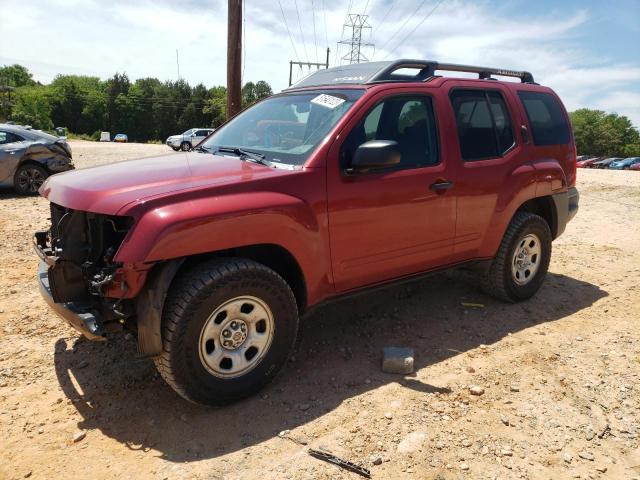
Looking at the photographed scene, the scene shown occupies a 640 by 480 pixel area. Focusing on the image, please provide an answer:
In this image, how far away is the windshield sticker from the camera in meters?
3.60

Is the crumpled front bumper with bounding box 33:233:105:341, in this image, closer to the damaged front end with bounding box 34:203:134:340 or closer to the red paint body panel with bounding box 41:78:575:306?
the damaged front end with bounding box 34:203:134:340

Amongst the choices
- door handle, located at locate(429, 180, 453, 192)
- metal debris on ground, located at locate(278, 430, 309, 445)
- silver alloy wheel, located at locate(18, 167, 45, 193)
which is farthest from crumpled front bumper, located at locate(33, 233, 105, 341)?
silver alloy wheel, located at locate(18, 167, 45, 193)

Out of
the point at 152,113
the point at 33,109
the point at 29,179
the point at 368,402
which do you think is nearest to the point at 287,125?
the point at 368,402

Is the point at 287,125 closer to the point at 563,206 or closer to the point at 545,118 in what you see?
the point at 545,118

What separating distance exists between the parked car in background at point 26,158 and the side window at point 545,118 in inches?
366

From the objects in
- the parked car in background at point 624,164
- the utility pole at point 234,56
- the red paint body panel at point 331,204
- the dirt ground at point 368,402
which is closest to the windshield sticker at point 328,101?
the red paint body panel at point 331,204

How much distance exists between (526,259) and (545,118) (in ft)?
4.60

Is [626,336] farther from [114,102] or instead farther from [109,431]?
[114,102]

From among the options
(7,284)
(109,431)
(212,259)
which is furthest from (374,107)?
(7,284)

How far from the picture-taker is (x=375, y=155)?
10.6 feet

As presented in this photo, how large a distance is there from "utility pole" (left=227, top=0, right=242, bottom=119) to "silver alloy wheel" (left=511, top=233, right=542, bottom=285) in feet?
24.0

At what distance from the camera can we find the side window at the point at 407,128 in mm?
3566

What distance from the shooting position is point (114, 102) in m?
92.1

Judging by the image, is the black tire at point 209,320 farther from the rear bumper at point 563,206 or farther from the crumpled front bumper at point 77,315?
the rear bumper at point 563,206
